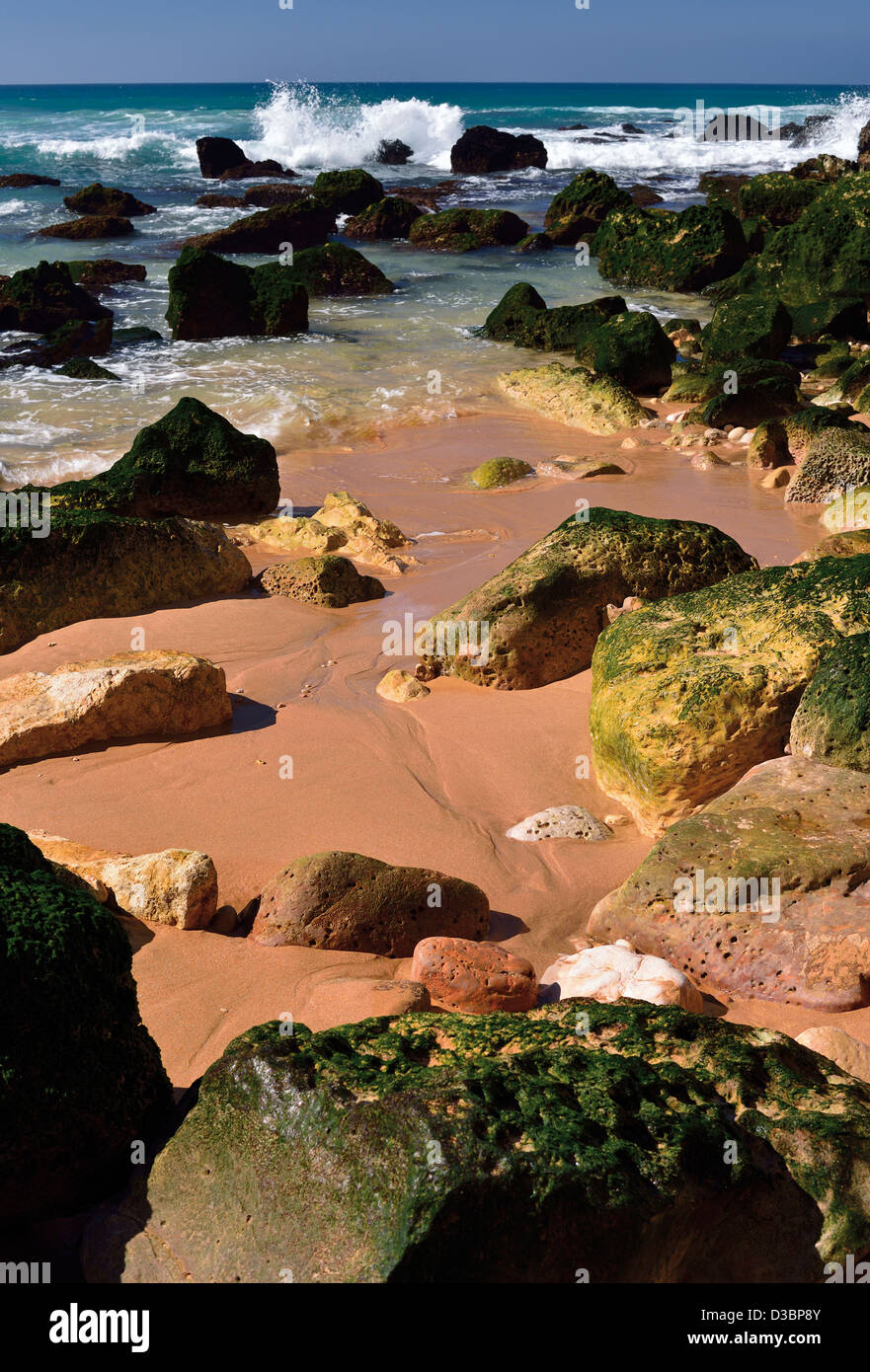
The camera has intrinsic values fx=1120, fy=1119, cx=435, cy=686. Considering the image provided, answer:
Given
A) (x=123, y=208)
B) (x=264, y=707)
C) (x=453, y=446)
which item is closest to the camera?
(x=264, y=707)

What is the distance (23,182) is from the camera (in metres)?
36.4

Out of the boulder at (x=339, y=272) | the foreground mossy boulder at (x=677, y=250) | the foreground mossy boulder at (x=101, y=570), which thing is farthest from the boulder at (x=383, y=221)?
the foreground mossy boulder at (x=101, y=570)

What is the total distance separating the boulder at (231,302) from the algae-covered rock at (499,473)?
7.92 meters

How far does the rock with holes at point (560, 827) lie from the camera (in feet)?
16.8

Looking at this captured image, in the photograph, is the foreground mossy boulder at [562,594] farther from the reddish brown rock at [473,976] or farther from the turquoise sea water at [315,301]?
the turquoise sea water at [315,301]

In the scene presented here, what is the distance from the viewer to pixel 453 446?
1231cm

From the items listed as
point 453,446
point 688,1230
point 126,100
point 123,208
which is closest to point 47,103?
point 126,100

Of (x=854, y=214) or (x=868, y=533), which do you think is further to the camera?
(x=854, y=214)

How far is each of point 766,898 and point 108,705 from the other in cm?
346

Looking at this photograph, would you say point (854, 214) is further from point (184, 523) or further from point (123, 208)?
point (123, 208)

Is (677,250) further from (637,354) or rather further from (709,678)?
(709,678)

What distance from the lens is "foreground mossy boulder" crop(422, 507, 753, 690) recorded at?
6.62 m

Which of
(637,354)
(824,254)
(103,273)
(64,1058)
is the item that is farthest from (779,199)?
(64,1058)

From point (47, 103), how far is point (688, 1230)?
258ft
